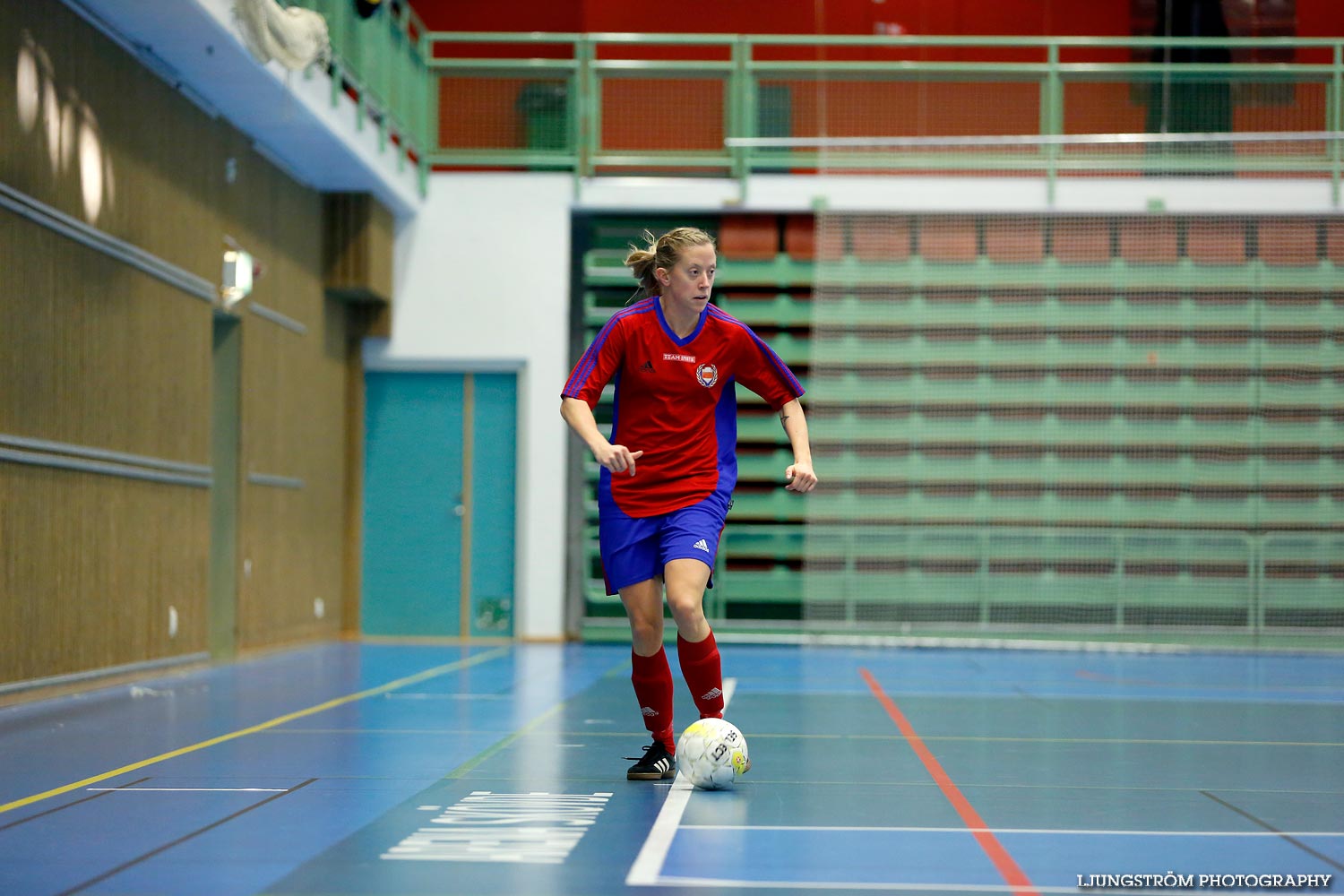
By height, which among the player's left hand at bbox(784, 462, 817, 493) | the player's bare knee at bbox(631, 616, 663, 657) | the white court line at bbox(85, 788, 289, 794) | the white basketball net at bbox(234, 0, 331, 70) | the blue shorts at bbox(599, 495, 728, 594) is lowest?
the white court line at bbox(85, 788, 289, 794)

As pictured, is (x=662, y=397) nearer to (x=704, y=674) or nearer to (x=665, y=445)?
(x=665, y=445)

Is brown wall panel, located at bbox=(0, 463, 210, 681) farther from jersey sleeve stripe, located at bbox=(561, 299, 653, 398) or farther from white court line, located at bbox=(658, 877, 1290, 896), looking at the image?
white court line, located at bbox=(658, 877, 1290, 896)

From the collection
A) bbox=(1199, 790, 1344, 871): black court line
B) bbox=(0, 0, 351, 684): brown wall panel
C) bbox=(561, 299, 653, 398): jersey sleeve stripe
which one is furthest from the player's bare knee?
bbox=(0, 0, 351, 684): brown wall panel

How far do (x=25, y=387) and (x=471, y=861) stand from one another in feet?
17.6

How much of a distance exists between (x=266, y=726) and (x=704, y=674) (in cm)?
280

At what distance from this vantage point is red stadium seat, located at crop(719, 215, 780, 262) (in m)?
15.5

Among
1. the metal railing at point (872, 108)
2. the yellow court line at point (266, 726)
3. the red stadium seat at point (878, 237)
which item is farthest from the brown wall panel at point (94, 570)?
the red stadium seat at point (878, 237)

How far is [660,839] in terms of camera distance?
13.5ft

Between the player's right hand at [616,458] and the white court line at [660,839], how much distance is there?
3.57ft

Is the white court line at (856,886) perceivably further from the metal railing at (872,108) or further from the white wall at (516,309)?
the metal railing at (872,108)

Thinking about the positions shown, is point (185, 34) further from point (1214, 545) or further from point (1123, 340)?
point (1214, 545)

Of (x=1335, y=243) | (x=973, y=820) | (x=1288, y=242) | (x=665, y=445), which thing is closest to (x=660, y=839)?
(x=973, y=820)

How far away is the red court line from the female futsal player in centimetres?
88

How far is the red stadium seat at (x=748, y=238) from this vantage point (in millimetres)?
15547
